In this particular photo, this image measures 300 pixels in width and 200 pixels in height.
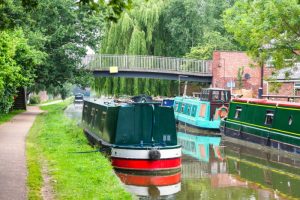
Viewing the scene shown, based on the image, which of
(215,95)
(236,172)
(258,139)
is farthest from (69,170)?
(215,95)

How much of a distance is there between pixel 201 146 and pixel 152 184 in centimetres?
829

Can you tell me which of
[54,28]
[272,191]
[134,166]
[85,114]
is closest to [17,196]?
[134,166]

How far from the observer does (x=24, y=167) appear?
1058 centimetres

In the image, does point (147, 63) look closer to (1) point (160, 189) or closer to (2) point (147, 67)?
(2) point (147, 67)

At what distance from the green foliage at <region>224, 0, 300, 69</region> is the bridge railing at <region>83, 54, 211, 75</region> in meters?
12.7

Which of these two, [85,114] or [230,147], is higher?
[85,114]

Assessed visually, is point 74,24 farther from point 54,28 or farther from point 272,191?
point 272,191

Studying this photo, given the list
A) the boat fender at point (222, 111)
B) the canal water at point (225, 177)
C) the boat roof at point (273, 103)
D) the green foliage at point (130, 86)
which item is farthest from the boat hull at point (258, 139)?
the green foliage at point (130, 86)

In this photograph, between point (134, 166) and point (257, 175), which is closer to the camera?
point (134, 166)

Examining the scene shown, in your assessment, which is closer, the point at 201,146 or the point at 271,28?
the point at 271,28

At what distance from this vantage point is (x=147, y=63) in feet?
113

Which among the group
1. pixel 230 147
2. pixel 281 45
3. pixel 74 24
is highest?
pixel 74 24

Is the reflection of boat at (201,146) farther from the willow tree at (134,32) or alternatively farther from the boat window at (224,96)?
the willow tree at (134,32)

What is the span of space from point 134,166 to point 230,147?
8.02 m
